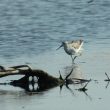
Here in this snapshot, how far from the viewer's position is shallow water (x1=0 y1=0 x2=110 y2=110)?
1234 cm

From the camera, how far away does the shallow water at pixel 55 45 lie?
12.3 meters

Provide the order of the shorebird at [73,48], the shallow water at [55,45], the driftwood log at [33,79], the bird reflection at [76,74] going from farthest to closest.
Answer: the shorebird at [73,48]
the bird reflection at [76,74]
the driftwood log at [33,79]
the shallow water at [55,45]

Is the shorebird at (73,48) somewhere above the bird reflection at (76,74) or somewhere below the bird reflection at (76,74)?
below

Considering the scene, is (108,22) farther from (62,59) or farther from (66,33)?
(62,59)

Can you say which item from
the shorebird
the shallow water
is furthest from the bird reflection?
the shorebird

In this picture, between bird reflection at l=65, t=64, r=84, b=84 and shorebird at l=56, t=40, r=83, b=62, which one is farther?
shorebird at l=56, t=40, r=83, b=62

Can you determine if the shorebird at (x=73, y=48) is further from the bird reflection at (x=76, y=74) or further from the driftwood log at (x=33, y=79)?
the driftwood log at (x=33, y=79)

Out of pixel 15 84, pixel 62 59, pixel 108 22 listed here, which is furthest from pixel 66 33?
pixel 15 84

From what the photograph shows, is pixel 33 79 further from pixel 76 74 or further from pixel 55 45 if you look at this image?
pixel 55 45

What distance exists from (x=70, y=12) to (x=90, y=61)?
10.8m

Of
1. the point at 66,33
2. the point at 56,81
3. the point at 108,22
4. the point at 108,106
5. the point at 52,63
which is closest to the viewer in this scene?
the point at 108,106

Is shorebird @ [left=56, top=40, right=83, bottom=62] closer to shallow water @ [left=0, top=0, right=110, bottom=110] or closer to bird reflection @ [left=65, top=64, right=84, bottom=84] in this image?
shallow water @ [left=0, top=0, right=110, bottom=110]

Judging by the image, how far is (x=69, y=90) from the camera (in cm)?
1319

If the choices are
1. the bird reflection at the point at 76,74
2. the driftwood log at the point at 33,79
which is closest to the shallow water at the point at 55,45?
the bird reflection at the point at 76,74
